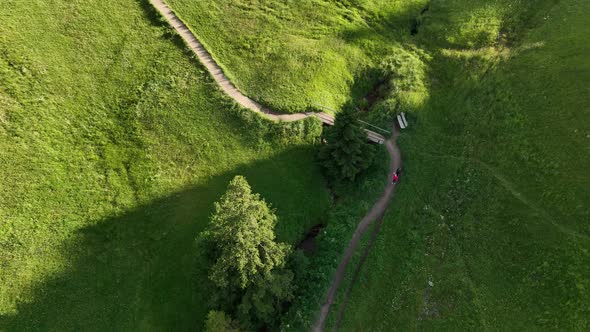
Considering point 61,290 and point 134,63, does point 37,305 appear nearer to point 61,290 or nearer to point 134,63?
point 61,290

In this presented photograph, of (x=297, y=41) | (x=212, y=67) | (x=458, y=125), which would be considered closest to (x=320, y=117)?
(x=297, y=41)

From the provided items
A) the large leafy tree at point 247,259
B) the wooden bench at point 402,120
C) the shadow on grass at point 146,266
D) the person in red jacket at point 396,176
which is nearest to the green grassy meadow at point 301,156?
the shadow on grass at point 146,266

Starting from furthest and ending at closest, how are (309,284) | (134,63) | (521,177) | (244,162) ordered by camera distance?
1. (134,63)
2. (244,162)
3. (521,177)
4. (309,284)

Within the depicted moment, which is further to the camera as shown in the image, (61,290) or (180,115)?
(180,115)

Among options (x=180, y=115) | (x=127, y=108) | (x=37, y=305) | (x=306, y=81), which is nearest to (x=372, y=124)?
(x=306, y=81)

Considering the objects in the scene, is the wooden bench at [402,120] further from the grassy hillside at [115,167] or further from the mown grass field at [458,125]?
the grassy hillside at [115,167]

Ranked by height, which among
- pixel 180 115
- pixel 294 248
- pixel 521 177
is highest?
pixel 521 177
